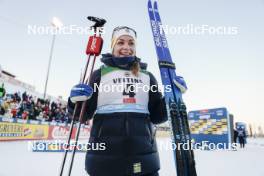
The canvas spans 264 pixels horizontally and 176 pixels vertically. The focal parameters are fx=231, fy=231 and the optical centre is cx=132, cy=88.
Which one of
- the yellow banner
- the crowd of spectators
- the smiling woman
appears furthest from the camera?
the crowd of spectators

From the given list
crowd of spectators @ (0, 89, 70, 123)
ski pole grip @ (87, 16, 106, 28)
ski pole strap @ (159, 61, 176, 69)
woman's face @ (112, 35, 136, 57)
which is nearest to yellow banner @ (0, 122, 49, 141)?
crowd of spectators @ (0, 89, 70, 123)

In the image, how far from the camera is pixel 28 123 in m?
12.2

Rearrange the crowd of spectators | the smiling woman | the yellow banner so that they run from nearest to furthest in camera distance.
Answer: the smiling woman < the yellow banner < the crowd of spectators

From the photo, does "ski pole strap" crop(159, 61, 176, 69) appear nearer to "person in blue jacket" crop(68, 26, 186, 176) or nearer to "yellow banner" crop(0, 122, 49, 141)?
"person in blue jacket" crop(68, 26, 186, 176)

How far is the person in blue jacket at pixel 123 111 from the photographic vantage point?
1.80 meters

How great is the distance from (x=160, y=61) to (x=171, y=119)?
2.69 ft

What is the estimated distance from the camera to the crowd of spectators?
1285 cm

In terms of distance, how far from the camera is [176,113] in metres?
2.84

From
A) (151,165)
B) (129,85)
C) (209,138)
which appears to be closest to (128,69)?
(129,85)

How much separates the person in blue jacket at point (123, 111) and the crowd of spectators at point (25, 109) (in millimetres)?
12113

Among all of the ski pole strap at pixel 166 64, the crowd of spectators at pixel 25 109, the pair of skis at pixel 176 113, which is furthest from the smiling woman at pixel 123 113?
the crowd of spectators at pixel 25 109

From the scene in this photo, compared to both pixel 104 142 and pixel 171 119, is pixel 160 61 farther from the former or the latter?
pixel 104 142

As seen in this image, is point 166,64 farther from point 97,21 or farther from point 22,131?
point 22,131

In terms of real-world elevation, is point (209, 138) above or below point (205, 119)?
below
